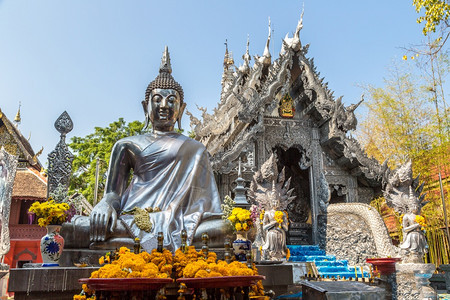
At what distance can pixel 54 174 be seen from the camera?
9898 mm

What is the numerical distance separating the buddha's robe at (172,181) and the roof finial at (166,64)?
0.85 metres

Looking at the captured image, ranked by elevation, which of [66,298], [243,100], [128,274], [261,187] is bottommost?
[66,298]

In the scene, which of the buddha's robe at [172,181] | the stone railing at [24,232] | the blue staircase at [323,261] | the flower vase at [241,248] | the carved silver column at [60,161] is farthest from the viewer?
the stone railing at [24,232]

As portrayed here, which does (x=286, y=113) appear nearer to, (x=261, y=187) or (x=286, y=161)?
(x=286, y=161)

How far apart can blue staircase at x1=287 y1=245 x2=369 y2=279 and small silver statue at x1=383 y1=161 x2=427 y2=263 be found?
4.91 feet

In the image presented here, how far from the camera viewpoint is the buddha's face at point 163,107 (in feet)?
15.0

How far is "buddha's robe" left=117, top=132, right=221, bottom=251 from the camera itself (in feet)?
13.0

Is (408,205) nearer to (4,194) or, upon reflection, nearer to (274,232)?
(274,232)

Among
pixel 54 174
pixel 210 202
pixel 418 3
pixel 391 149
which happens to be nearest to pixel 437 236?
pixel 391 149

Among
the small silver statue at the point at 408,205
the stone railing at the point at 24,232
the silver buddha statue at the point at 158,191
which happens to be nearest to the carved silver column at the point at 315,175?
the small silver statue at the point at 408,205

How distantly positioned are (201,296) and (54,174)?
28.7 feet

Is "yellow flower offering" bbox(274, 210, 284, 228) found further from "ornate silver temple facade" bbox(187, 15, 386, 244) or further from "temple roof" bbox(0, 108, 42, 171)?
"temple roof" bbox(0, 108, 42, 171)

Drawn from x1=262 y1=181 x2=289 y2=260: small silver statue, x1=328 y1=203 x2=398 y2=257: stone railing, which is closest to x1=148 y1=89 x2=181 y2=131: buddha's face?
x1=262 y1=181 x2=289 y2=260: small silver statue

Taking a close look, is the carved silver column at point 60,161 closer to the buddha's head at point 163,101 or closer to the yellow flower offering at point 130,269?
the buddha's head at point 163,101
